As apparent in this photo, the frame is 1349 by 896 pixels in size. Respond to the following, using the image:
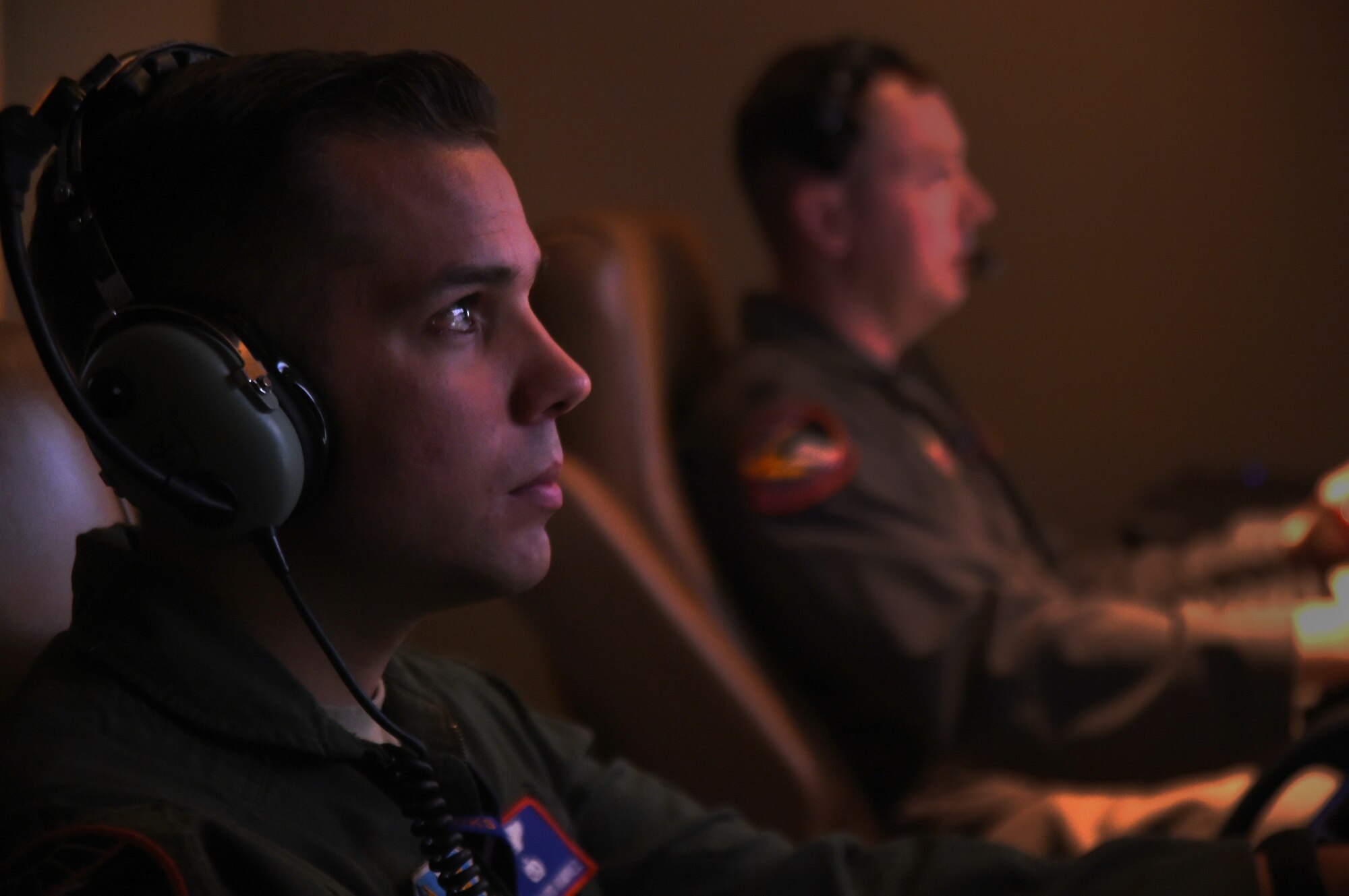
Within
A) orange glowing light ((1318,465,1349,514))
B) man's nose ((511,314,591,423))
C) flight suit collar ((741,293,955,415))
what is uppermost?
man's nose ((511,314,591,423))

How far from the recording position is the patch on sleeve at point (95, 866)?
1.36 ft

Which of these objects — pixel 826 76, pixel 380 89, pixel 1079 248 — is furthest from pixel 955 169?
pixel 380 89

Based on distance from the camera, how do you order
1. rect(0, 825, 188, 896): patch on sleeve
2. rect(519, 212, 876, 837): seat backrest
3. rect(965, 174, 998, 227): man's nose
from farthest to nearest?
rect(965, 174, 998, 227): man's nose < rect(519, 212, 876, 837): seat backrest < rect(0, 825, 188, 896): patch on sleeve

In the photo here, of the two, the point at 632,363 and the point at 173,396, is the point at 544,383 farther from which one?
the point at 632,363

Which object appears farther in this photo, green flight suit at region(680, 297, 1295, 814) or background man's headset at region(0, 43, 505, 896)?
green flight suit at region(680, 297, 1295, 814)

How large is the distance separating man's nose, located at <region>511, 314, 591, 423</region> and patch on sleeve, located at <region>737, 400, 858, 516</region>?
2.15ft

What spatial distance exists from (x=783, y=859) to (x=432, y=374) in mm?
372

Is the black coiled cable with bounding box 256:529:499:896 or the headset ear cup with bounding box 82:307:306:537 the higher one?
the headset ear cup with bounding box 82:307:306:537

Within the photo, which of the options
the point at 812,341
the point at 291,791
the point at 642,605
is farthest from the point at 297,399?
the point at 812,341

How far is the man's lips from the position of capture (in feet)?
1.95

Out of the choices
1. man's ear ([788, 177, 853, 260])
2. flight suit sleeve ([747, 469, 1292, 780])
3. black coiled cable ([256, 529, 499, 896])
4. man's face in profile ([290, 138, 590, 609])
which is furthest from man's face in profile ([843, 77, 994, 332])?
black coiled cable ([256, 529, 499, 896])

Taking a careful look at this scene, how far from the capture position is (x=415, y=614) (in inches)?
23.5

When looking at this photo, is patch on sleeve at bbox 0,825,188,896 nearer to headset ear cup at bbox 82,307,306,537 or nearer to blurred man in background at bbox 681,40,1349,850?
headset ear cup at bbox 82,307,306,537

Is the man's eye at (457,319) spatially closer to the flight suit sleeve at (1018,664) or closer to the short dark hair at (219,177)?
the short dark hair at (219,177)
